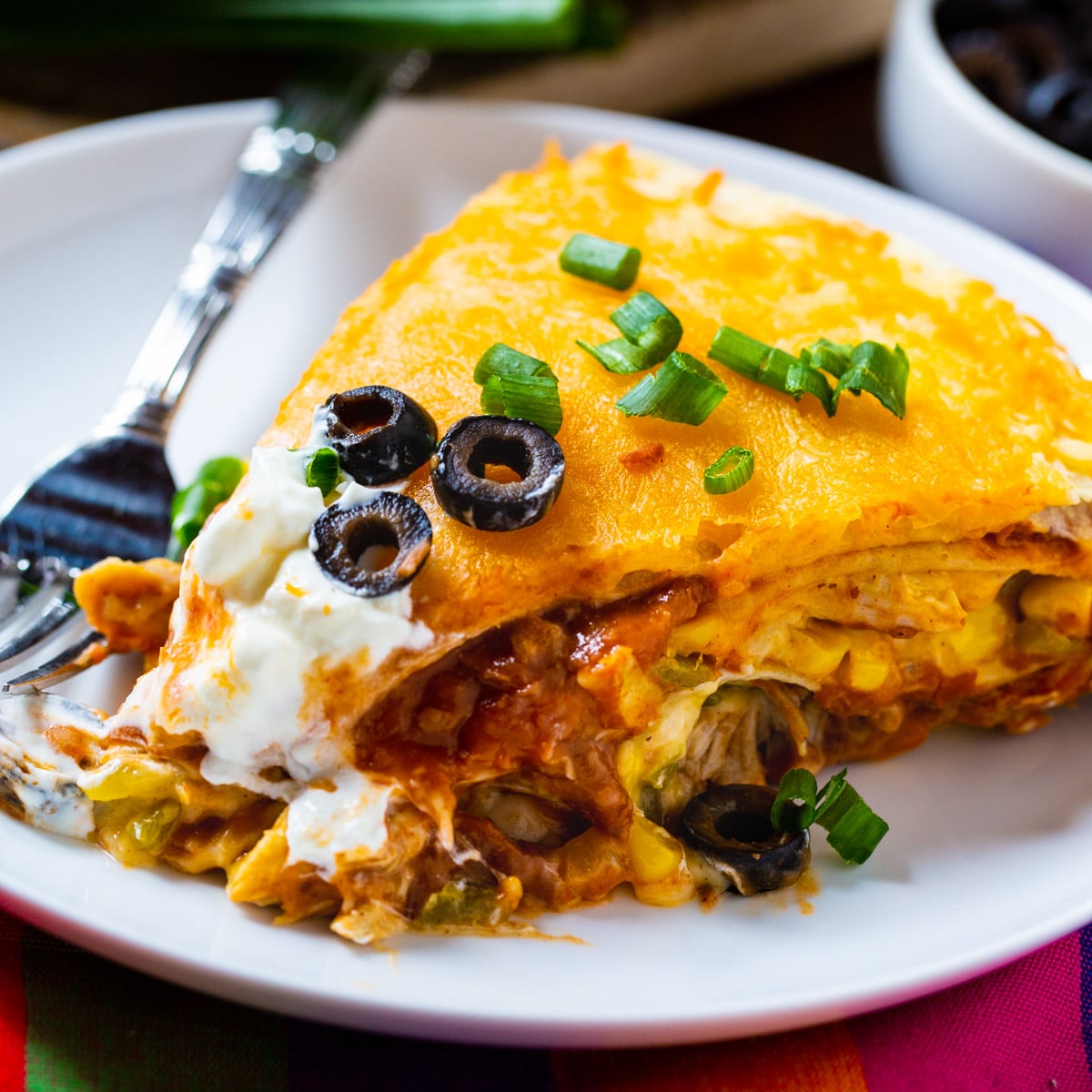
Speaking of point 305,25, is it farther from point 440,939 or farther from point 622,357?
point 440,939

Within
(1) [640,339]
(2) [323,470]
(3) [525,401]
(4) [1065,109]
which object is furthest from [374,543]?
(4) [1065,109]

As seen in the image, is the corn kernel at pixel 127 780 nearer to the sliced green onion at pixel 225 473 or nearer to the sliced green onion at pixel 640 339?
the sliced green onion at pixel 225 473

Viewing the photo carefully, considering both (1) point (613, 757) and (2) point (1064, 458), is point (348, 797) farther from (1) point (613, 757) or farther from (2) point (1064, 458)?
(2) point (1064, 458)

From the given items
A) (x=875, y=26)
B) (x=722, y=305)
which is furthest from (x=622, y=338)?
(x=875, y=26)

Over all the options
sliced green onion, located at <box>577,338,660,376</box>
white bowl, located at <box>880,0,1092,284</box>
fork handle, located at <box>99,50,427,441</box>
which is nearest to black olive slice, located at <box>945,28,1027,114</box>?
white bowl, located at <box>880,0,1092,284</box>

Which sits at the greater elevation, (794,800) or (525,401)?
(525,401)

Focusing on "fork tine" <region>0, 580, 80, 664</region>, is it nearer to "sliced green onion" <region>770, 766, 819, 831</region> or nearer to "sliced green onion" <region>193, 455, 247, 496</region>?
"sliced green onion" <region>193, 455, 247, 496</region>
